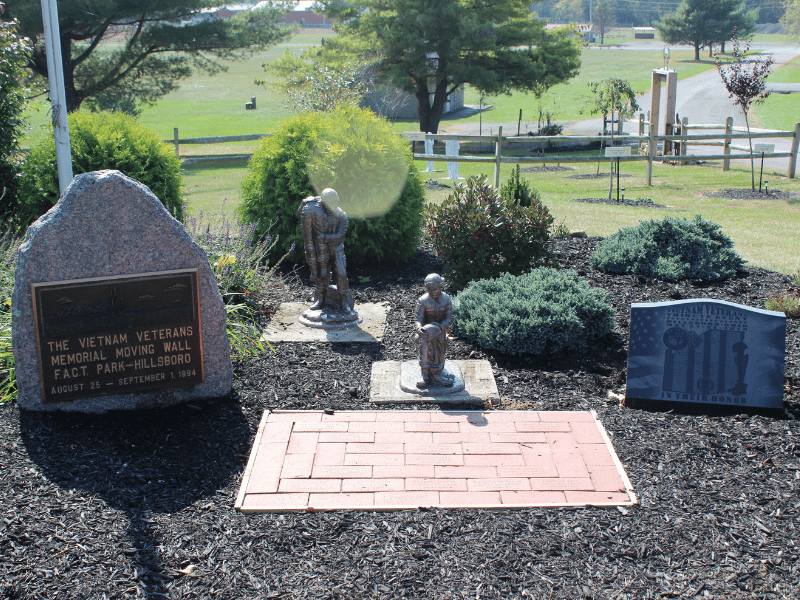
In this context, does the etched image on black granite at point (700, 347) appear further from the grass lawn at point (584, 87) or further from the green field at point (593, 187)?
the grass lawn at point (584, 87)

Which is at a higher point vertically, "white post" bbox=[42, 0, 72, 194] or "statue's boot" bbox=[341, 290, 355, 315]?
"white post" bbox=[42, 0, 72, 194]

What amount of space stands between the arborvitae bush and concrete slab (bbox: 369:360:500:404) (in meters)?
0.37

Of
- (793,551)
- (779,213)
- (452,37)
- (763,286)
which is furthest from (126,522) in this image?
(452,37)

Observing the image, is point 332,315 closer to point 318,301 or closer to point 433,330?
point 318,301

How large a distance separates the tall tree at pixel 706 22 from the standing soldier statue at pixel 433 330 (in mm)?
58486

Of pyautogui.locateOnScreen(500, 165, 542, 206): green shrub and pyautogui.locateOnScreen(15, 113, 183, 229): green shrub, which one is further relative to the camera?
pyautogui.locateOnScreen(15, 113, 183, 229): green shrub

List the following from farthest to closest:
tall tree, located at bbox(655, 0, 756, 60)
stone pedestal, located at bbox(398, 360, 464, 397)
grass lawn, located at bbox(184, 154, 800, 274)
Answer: tall tree, located at bbox(655, 0, 756, 60) < grass lawn, located at bbox(184, 154, 800, 274) < stone pedestal, located at bbox(398, 360, 464, 397)

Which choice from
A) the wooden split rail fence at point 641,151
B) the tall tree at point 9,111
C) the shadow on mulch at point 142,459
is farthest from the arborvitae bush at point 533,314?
the wooden split rail fence at point 641,151

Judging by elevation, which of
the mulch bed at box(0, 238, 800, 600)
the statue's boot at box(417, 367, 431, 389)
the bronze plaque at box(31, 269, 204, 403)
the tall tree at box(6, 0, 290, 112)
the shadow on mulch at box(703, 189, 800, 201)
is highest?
the tall tree at box(6, 0, 290, 112)

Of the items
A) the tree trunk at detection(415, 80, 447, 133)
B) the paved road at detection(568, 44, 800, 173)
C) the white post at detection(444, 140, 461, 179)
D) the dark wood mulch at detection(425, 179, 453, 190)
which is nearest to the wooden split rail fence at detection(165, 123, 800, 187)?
the white post at detection(444, 140, 461, 179)

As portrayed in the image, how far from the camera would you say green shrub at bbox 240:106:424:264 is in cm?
898

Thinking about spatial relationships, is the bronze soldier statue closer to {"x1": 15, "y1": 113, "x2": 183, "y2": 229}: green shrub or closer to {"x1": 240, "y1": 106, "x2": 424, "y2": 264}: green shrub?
{"x1": 240, "y1": 106, "x2": 424, "y2": 264}: green shrub

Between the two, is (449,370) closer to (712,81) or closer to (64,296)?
(64,296)

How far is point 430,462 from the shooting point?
451 centimetres
